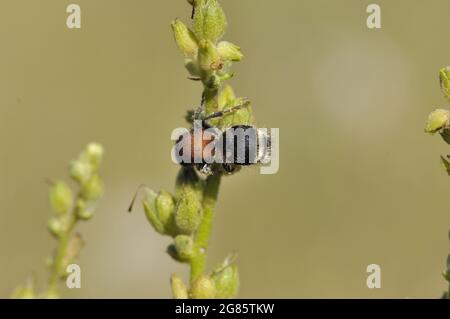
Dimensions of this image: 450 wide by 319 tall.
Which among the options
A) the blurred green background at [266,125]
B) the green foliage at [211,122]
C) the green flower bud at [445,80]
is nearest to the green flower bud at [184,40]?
the green foliage at [211,122]

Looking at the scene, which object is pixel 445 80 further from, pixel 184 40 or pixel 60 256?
pixel 60 256

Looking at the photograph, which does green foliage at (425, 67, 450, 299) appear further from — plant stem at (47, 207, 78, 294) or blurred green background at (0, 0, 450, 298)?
blurred green background at (0, 0, 450, 298)

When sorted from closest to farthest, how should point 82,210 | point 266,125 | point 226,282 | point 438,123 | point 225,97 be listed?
point 438,123, point 226,282, point 225,97, point 82,210, point 266,125

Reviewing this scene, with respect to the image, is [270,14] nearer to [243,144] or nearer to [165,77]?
[165,77]

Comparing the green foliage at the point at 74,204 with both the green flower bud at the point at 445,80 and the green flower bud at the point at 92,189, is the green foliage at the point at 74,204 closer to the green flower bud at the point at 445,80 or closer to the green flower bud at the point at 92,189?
the green flower bud at the point at 92,189

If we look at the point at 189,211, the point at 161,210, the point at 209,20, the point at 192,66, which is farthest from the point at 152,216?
the point at 209,20

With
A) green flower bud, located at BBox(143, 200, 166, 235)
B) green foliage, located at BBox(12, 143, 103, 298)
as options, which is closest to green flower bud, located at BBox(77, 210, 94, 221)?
green foliage, located at BBox(12, 143, 103, 298)

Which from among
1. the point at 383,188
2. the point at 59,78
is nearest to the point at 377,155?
the point at 383,188

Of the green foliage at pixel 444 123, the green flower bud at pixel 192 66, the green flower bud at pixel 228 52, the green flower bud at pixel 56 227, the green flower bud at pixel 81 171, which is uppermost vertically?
the green flower bud at pixel 228 52
